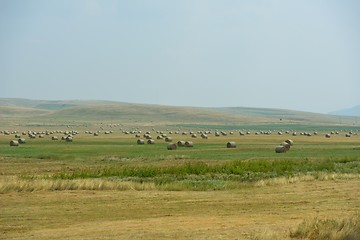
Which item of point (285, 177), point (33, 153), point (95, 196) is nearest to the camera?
point (95, 196)

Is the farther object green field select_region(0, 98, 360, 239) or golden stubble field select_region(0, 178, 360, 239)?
golden stubble field select_region(0, 178, 360, 239)

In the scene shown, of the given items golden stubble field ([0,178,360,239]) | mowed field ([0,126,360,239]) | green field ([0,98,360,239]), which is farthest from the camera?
mowed field ([0,126,360,239])

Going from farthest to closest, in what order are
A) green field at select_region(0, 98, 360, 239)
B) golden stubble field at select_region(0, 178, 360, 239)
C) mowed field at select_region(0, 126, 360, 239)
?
mowed field at select_region(0, 126, 360, 239), golden stubble field at select_region(0, 178, 360, 239), green field at select_region(0, 98, 360, 239)

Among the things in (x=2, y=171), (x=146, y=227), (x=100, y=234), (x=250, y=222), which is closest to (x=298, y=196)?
(x=250, y=222)

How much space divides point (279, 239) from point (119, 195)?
1223 cm

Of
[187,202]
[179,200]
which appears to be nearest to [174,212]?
[187,202]

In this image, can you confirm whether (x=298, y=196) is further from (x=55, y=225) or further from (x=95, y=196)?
A: (x=55, y=225)

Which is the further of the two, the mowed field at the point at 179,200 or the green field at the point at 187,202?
the mowed field at the point at 179,200

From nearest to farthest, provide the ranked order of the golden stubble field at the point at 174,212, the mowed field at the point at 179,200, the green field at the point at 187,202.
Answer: the green field at the point at 187,202
the golden stubble field at the point at 174,212
the mowed field at the point at 179,200

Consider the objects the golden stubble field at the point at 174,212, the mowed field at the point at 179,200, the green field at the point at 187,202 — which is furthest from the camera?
the mowed field at the point at 179,200

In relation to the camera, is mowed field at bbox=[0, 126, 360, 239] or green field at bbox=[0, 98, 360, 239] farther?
mowed field at bbox=[0, 126, 360, 239]

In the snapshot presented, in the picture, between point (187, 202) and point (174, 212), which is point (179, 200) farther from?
point (174, 212)

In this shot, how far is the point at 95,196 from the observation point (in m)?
26.8

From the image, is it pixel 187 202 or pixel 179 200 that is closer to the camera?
pixel 187 202
